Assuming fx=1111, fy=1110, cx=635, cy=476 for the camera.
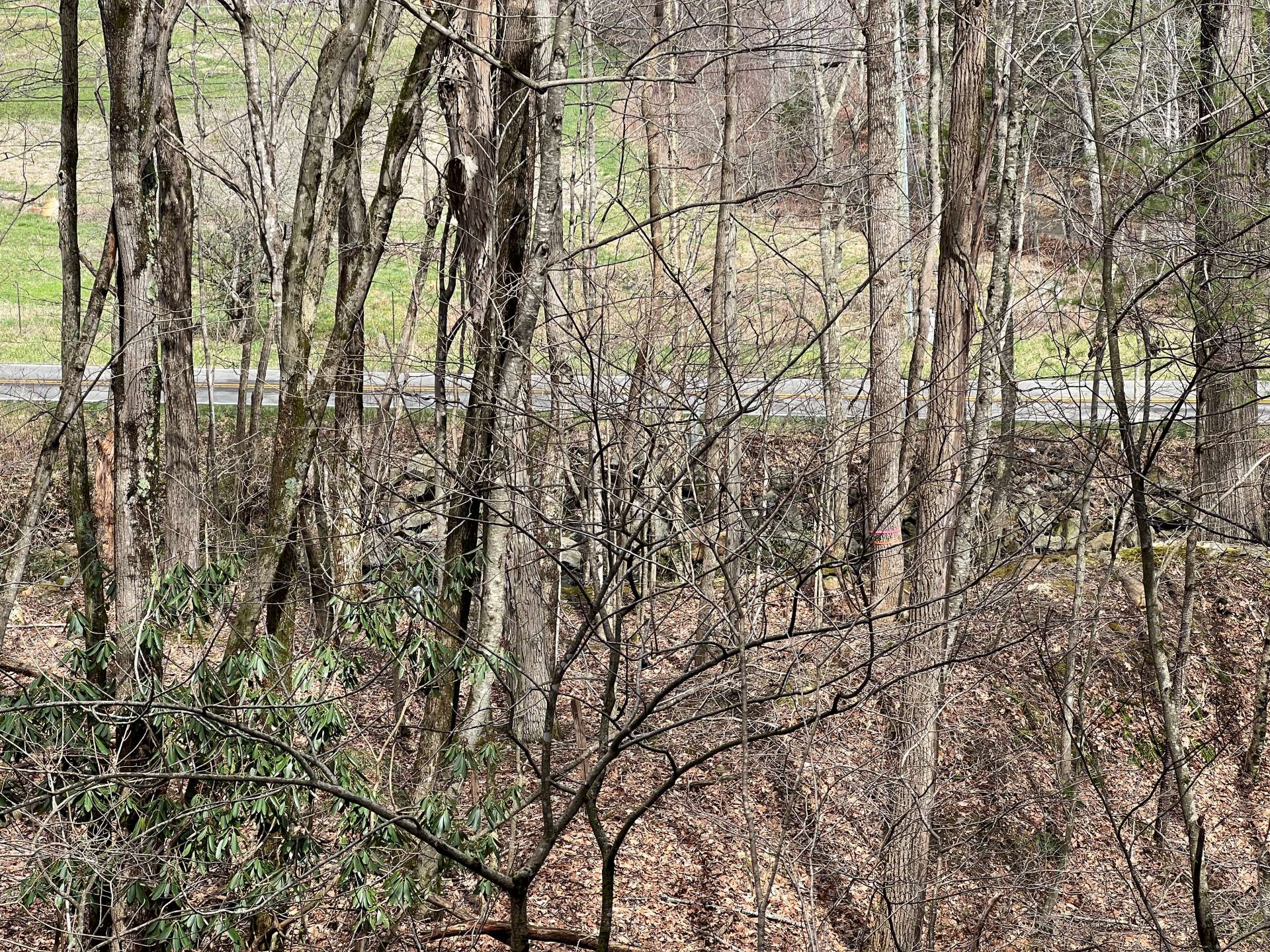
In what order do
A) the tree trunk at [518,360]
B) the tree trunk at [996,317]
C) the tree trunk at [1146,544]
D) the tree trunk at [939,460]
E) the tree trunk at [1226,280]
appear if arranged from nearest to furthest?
the tree trunk at [518,360]
the tree trunk at [1146,544]
the tree trunk at [1226,280]
the tree trunk at [939,460]
the tree trunk at [996,317]

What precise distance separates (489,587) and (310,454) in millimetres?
1636

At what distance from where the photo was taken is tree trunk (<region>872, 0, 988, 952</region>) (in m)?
8.20

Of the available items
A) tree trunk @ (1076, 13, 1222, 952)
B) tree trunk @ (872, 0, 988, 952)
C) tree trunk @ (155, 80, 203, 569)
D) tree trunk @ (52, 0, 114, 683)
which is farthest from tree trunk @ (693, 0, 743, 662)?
tree trunk @ (52, 0, 114, 683)

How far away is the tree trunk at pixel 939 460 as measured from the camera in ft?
26.9

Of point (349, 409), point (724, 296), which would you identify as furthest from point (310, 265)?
point (724, 296)

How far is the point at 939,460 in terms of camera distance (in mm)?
8109

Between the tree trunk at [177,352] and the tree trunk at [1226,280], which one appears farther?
the tree trunk at [177,352]

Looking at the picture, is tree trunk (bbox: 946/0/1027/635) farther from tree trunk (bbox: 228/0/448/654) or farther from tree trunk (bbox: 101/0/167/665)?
tree trunk (bbox: 101/0/167/665)

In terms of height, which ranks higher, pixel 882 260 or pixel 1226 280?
pixel 882 260

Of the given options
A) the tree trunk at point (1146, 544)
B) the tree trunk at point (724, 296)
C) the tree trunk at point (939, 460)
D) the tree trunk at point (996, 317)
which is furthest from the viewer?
the tree trunk at point (996, 317)

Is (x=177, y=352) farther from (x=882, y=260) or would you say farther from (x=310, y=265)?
(x=882, y=260)

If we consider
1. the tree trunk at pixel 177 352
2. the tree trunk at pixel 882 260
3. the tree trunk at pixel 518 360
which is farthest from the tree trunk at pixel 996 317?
the tree trunk at pixel 177 352

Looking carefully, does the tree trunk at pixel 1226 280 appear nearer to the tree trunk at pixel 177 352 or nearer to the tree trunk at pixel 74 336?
the tree trunk at pixel 177 352

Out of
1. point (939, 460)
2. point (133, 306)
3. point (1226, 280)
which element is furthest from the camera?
point (939, 460)
